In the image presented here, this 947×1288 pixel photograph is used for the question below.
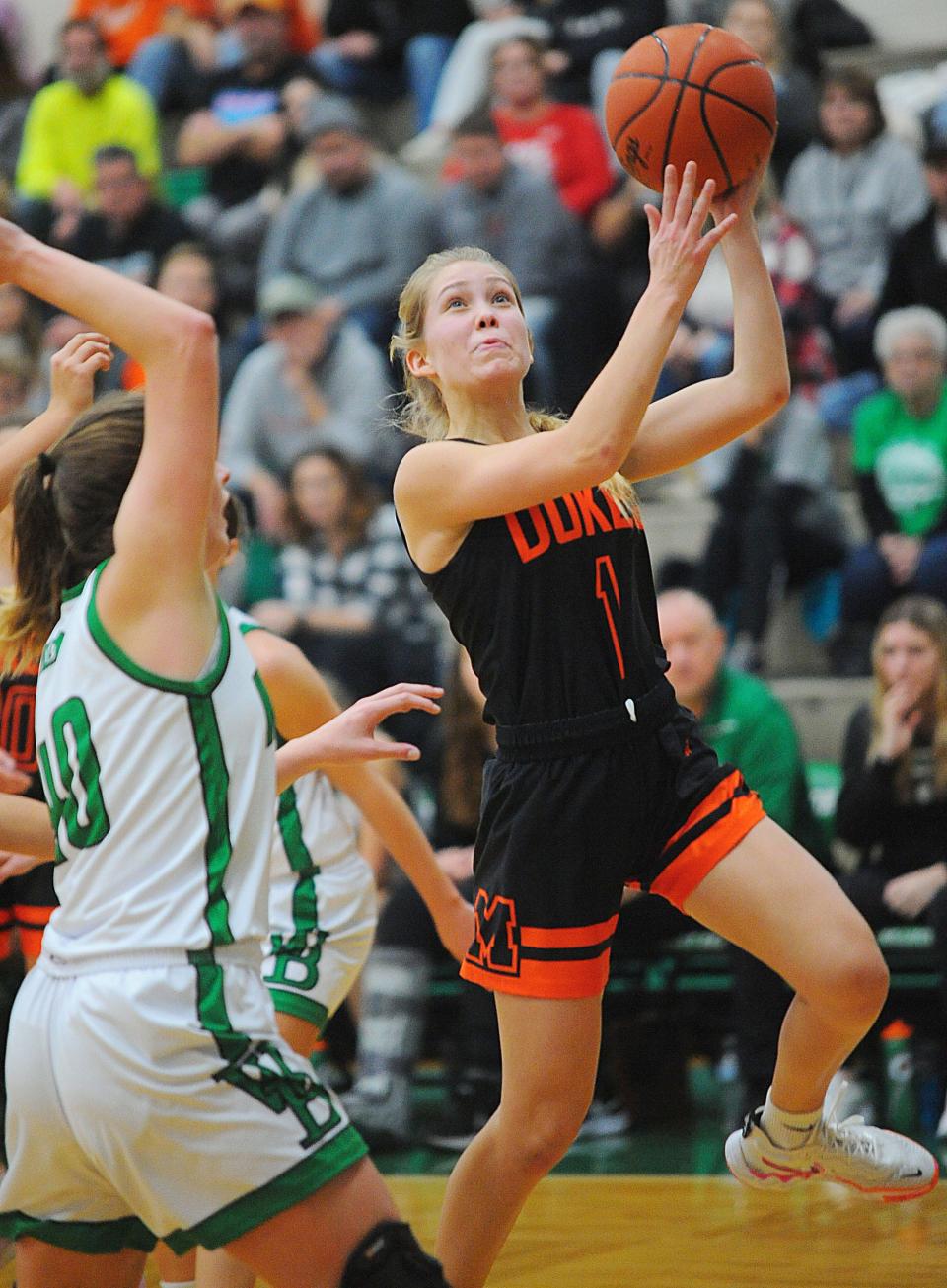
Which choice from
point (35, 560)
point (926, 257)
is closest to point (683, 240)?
point (35, 560)

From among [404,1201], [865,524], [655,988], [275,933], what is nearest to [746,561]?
[865,524]

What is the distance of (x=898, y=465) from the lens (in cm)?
772

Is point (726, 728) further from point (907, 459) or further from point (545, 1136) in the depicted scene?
point (545, 1136)

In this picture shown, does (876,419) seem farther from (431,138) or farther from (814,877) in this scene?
(814,877)

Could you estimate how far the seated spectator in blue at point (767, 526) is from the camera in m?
7.69

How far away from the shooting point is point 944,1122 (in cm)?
567

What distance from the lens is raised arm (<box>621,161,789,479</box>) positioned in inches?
146

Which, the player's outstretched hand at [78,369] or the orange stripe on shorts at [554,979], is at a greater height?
the player's outstretched hand at [78,369]

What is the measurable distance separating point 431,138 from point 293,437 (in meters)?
2.72

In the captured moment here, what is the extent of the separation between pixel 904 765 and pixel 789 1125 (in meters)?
2.90

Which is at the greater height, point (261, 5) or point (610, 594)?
point (261, 5)

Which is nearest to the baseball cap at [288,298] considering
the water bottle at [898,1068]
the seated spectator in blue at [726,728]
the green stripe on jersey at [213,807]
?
the seated spectator in blue at [726,728]

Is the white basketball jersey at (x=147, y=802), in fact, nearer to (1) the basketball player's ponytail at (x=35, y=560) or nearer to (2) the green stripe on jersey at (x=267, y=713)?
(2) the green stripe on jersey at (x=267, y=713)

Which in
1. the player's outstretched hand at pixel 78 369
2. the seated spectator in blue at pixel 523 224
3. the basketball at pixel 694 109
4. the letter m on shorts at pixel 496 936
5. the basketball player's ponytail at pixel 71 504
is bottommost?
the letter m on shorts at pixel 496 936
